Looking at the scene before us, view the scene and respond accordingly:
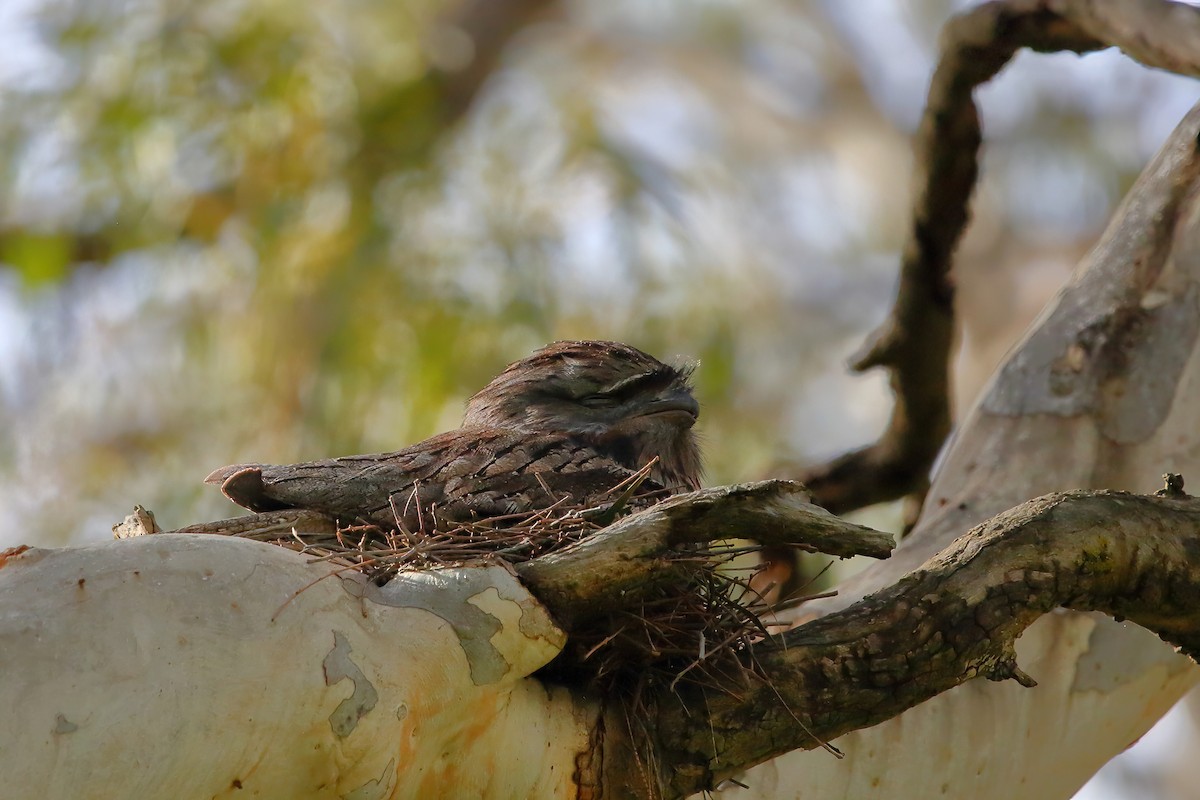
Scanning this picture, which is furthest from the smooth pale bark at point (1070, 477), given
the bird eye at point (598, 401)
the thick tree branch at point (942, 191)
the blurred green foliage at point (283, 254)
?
the blurred green foliage at point (283, 254)

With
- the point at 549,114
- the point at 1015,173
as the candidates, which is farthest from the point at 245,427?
the point at 1015,173

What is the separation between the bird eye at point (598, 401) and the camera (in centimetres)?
468

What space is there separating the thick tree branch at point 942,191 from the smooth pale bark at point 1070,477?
1.51 ft

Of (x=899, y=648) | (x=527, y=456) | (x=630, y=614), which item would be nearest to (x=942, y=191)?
(x=527, y=456)

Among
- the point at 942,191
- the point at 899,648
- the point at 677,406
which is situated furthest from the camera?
the point at 942,191

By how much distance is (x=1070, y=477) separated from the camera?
429 centimetres

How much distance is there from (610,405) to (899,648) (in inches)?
80.0

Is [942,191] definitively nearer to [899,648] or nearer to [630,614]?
[899,648]

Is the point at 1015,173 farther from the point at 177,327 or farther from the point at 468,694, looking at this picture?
the point at 468,694

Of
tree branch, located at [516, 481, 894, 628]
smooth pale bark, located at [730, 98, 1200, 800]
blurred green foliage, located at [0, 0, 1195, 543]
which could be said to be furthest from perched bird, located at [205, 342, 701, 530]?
blurred green foliage, located at [0, 0, 1195, 543]

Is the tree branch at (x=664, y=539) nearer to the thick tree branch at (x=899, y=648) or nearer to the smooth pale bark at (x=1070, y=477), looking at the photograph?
the thick tree branch at (x=899, y=648)

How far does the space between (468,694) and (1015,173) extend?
44.6 feet

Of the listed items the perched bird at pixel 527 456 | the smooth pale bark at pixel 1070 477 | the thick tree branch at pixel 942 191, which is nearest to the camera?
the perched bird at pixel 527 456

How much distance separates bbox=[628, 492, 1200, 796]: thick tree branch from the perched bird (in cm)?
82
